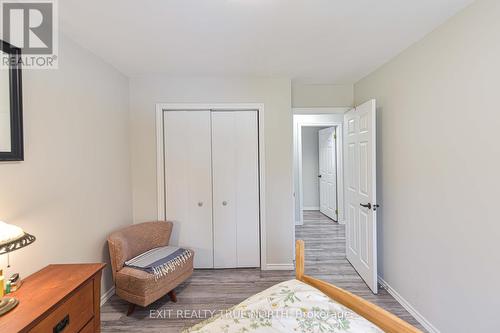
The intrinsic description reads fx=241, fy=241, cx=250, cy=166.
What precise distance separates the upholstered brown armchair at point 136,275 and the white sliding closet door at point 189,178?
19.3 inches

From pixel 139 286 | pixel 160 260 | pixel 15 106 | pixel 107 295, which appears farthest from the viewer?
pixel 107 295

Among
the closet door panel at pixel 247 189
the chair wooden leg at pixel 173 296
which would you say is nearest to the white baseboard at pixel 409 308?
the closet door panel at pixel 247 189

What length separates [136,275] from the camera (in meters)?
2.06

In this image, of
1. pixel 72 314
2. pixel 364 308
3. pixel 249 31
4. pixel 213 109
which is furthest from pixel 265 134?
pixel 72 314

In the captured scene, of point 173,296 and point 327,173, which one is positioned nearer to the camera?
point 173,296

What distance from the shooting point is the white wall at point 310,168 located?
20.7 feet

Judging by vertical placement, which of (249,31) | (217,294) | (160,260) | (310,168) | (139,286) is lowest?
(217,294)

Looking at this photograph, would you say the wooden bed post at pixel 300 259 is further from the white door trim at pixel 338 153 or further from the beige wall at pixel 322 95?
the white door trim at pixel 338 153

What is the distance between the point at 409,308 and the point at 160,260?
2.29 meters

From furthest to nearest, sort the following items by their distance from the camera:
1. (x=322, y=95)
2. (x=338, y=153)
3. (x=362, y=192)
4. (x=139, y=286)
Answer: (x=338, y=153)
(x=322, y=95)
(x=362, y=192)
(x=139, y=286)

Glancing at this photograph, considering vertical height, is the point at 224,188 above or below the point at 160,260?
above

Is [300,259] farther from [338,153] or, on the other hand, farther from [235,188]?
[338,153]

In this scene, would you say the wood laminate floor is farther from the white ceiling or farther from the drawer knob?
the white ceiling

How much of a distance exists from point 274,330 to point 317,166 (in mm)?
5607
